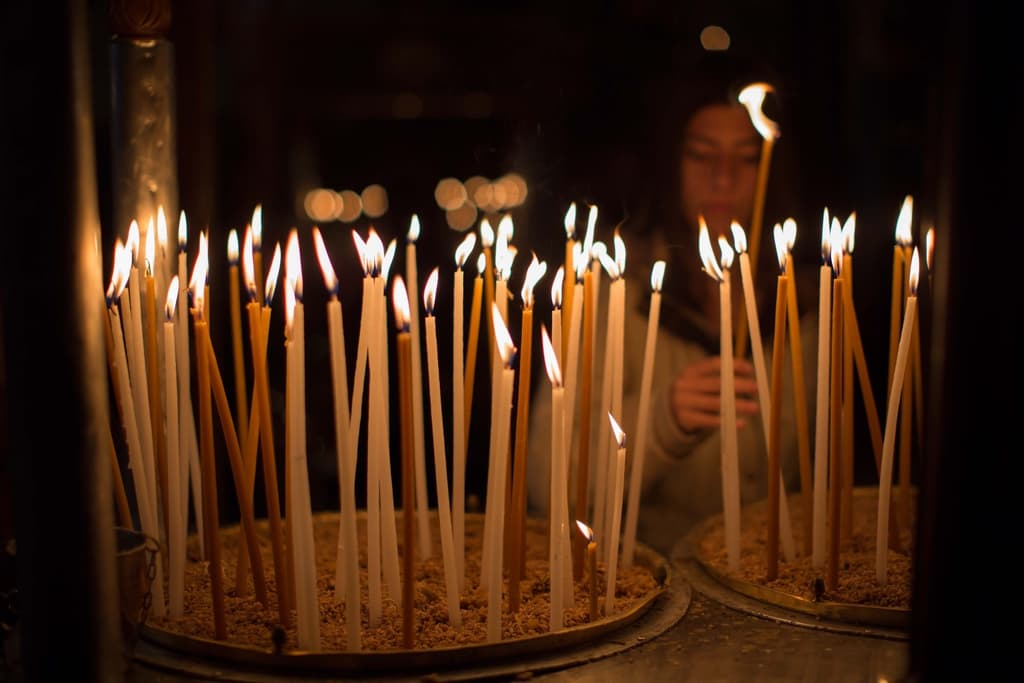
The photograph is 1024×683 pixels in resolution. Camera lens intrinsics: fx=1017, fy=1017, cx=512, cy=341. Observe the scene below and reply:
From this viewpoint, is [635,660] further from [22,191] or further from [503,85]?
[503,85]

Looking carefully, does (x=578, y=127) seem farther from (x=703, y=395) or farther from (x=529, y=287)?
(x=529, y=287)

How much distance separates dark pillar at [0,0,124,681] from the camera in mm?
948

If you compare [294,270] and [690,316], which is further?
[690,316]

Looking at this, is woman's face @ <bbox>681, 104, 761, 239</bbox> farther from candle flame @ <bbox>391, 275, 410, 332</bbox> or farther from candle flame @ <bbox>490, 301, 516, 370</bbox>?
candle flame @ <bbox>391, 275, 410, 332</bbox>

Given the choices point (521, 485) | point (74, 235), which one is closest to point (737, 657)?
point (521, 485)

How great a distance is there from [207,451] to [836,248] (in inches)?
36.8

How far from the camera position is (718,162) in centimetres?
233

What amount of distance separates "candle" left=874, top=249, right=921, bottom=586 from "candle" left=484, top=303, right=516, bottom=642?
22.0 inches

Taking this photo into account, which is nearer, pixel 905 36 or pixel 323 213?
pixel 905 36

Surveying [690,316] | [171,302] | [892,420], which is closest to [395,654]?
[171,302]

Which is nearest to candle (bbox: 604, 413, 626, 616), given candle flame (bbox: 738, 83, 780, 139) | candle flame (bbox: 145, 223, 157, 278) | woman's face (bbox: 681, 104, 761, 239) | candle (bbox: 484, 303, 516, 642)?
candle (bbox: 484, 303, 516, 642)

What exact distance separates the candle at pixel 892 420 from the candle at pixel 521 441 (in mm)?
518

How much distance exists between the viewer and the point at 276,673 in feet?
3.95

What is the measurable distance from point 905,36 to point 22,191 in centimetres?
270
